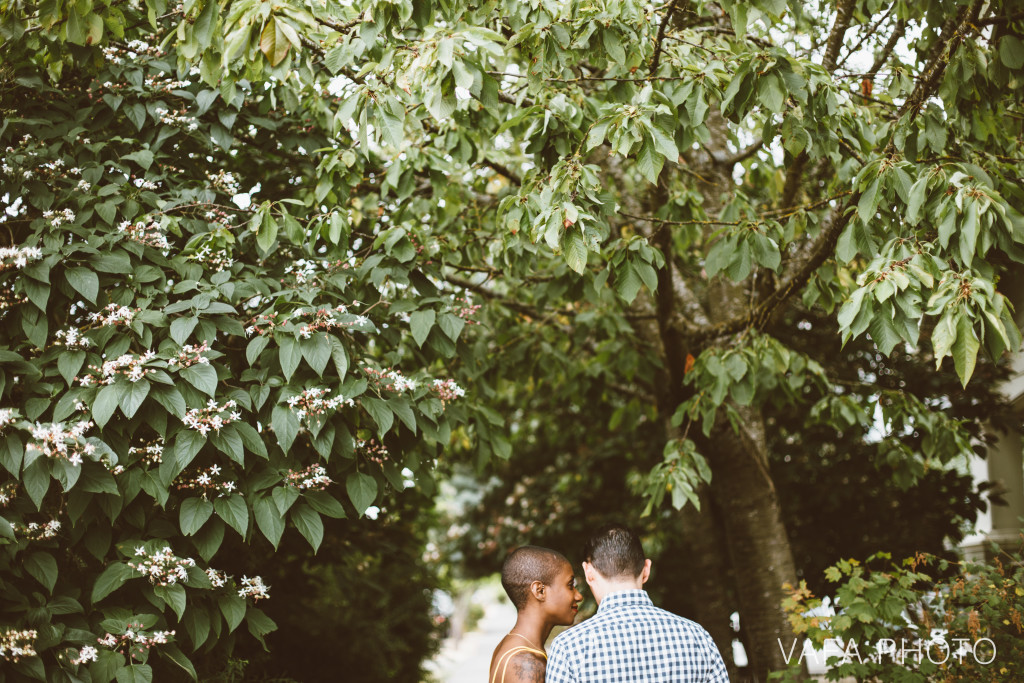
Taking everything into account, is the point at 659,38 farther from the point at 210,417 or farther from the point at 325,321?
the point at 210,417

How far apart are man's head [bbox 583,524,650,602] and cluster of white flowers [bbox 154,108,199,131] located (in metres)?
3.24

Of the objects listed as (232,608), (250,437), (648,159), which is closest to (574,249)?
(648,159)

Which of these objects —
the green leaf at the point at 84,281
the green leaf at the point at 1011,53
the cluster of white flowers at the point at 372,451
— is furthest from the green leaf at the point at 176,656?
the green leaf at the point at 1011,53

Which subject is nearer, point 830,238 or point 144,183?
point 144,183

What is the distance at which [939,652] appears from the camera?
4.14 metres

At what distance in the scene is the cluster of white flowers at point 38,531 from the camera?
322 cm

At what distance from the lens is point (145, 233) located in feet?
12.1

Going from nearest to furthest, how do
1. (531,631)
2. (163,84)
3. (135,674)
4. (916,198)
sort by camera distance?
(531,631)
(916,198)
(135,674)
(163,84)

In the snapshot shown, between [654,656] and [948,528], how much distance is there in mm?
5794

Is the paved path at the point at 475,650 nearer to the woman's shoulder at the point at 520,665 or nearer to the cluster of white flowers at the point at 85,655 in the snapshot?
the cluster of white flowers at the point at 85,655

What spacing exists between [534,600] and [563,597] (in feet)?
0.38

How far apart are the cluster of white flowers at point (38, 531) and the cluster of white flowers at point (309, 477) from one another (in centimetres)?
96

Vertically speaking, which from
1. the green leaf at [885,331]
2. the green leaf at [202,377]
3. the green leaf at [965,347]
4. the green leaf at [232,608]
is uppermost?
the green leaf at [965,347]

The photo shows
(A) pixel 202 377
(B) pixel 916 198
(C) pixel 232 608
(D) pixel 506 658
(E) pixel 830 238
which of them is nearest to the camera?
(D) pixel 506 658
